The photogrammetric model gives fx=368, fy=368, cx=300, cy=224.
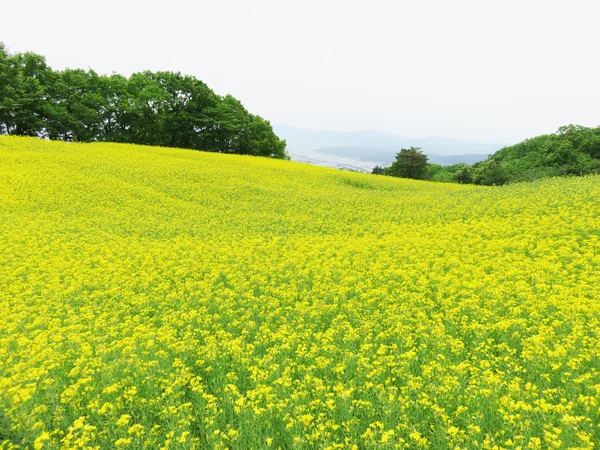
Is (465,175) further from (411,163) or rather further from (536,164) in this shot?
(536,164)

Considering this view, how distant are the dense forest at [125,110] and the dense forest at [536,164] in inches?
913

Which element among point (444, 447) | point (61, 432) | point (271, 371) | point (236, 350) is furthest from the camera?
point (236, 350)

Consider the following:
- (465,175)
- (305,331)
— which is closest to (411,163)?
(465,175)

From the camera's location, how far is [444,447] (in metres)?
4.09

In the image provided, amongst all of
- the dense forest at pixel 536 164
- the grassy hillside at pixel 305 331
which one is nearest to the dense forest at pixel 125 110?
the dense forest at pixel 536 164

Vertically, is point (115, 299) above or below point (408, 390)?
below

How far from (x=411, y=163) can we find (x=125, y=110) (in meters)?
46.6

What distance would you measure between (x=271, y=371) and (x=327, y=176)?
3501cm

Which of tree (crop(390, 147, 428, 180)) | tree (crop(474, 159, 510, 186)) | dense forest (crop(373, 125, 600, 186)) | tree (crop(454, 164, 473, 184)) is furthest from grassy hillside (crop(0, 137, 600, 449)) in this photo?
tree (crop(454, 164, 473, 184))

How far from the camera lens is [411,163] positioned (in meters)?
62.2

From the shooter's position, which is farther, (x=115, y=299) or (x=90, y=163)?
(x=90, y=163)

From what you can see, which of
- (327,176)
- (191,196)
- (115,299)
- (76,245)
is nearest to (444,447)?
(115,299)

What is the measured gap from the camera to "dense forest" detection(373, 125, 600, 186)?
184ft

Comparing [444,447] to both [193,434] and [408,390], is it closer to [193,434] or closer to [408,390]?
[408,390]
